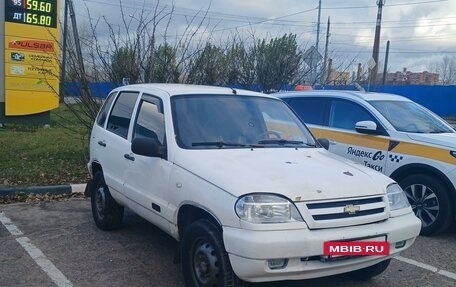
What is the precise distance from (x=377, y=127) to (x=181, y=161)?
3.67m

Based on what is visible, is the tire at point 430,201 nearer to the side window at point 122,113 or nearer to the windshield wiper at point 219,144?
the windshield wiper at point 219,144

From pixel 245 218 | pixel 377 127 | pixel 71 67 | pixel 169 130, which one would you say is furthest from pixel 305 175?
pixel 71 67

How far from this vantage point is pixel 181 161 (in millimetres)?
4117

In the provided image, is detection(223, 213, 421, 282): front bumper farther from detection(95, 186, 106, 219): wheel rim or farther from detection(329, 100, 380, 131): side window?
detection(329, 100, 380, 131): side window

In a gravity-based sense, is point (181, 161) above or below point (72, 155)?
above

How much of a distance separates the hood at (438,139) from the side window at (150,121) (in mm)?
3530

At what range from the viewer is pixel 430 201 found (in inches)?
244

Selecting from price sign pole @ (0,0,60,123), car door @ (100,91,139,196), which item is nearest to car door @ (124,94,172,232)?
car door @ (100,91,139,196)

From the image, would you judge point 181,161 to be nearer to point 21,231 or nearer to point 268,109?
point 268,109

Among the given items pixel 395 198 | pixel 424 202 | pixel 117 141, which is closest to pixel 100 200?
pixel 117 141

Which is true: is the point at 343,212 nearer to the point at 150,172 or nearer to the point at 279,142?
the point at 279,142

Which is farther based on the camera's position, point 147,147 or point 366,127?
point 366,127

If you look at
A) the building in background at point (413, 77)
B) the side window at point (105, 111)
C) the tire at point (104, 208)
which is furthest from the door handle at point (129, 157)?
the building in background at point (413, 77)

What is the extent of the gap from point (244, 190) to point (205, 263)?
699 mm
